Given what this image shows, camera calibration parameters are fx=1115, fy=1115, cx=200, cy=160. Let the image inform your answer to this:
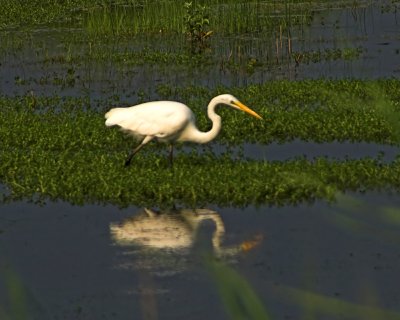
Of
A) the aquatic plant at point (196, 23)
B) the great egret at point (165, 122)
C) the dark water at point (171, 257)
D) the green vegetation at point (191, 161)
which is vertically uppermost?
the aquatic plant at point (196, 23)

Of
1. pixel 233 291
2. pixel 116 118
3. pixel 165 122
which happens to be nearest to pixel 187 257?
pixel 165 122

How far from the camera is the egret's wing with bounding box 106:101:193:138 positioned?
37.9ft

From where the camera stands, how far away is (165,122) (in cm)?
1157

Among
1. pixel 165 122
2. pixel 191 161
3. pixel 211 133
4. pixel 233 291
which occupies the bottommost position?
pixel 191 161

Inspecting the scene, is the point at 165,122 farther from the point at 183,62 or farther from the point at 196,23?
the point at 196,23

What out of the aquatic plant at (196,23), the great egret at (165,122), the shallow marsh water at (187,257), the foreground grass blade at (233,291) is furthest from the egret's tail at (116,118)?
the foreground grass blade at (233,291)

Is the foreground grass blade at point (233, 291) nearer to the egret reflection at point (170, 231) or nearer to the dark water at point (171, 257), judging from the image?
the dark water at point (171, 257)

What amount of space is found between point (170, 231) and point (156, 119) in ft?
6.72

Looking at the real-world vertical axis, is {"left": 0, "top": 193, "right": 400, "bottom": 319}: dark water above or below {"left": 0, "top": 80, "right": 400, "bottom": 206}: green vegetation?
below

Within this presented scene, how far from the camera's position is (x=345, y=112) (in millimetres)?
14305

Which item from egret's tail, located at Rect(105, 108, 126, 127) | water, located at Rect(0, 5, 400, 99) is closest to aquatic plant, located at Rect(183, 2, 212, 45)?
water, located at Rect(0, 5, 400, 99)

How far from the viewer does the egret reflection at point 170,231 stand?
938 centimetres

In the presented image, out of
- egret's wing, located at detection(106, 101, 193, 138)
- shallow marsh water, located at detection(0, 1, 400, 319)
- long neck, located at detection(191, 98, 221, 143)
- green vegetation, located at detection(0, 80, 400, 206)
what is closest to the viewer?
shallow marsh water, located at detection(0, 1, 400, 319)

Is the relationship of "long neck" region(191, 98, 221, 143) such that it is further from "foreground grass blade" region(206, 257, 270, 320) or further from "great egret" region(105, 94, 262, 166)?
"foreground grass blade" region(206, 257, 270, 320)
